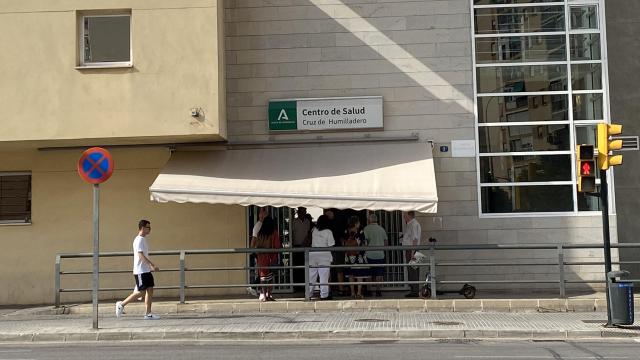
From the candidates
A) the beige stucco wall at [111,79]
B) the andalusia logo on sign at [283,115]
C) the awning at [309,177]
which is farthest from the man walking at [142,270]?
the andalusia logo on sign at [283,115]

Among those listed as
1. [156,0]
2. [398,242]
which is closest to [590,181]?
[398,242]

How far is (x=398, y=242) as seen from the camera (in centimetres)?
1540

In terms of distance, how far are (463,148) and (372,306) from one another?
4284mm

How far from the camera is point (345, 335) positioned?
1079cm

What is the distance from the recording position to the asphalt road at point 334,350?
9.02 meters

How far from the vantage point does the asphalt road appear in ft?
29.6

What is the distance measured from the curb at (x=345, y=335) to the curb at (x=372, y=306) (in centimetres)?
238

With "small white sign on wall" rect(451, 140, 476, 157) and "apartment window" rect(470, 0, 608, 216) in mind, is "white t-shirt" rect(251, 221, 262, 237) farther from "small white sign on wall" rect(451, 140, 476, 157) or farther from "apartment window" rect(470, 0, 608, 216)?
"apartment window" rect(470, 0, 608, 216)

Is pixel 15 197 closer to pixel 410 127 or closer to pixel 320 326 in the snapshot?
pixel 320 326

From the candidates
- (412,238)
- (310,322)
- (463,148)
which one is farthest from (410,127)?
(310,322)

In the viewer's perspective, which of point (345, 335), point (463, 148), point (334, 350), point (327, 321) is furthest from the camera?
point (463, 148)

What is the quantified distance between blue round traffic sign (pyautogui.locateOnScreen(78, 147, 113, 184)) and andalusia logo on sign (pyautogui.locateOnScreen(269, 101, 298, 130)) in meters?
4.78

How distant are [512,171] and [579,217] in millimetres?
1738

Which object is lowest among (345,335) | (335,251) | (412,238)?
(345,335)
